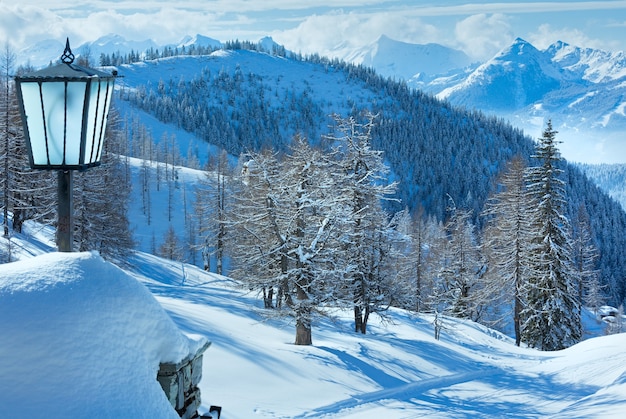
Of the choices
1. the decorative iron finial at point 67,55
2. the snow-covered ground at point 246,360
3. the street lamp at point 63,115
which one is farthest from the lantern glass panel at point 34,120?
the snow-covered ground at point 246,360

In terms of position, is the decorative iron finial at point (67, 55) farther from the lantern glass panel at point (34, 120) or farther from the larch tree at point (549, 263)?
the larch tree at point (549, 263)

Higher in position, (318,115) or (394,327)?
(318,115)

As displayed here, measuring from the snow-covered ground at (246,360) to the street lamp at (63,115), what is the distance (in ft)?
2.65

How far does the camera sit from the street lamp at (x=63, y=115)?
4.11 metres

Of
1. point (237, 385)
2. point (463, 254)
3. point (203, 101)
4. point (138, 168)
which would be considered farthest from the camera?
point (203, 101)

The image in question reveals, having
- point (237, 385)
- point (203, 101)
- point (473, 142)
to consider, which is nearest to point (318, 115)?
point (203, 101)

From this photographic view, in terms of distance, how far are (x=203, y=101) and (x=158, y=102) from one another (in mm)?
19000

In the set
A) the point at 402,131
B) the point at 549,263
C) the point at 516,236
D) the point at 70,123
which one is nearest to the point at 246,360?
the point at 70,123

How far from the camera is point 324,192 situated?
18266mm

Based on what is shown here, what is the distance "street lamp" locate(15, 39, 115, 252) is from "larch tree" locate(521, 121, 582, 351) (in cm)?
2564

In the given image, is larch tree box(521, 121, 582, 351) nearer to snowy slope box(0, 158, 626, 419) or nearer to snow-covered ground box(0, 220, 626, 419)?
snow-covered ground box(0, 220, 626, 419)

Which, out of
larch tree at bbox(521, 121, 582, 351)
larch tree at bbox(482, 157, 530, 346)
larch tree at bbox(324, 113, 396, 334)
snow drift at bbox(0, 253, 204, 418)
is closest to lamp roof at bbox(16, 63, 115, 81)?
snow drift at bbox(0, 253, 204, 418)

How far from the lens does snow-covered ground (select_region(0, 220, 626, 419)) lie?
3.75 meters

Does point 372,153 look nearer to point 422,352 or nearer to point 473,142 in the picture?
point 422,352
